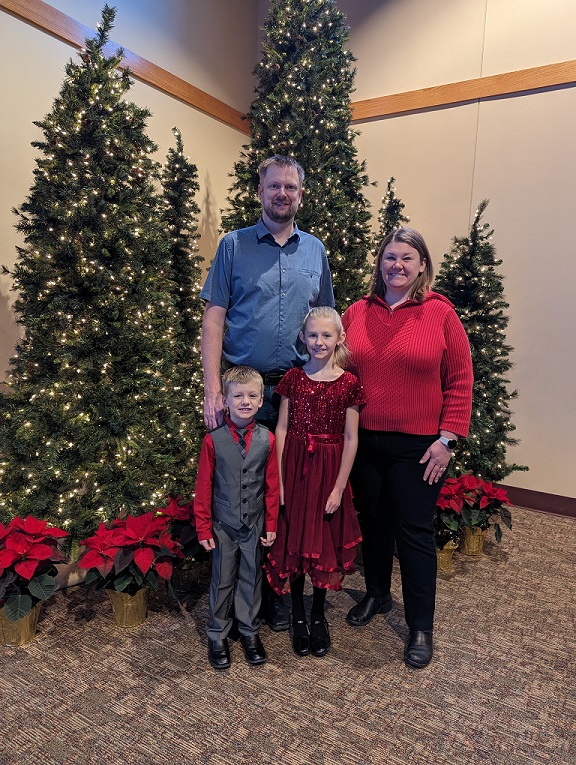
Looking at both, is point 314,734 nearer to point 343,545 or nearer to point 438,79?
point 343,545

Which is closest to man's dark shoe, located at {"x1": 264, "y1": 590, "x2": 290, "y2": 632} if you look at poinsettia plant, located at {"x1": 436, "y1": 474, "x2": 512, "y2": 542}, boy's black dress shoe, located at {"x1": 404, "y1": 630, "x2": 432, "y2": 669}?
boy's black dress shoe, located at {"x1": 404, "y1": 630, "x2": 432, "y2": 669}

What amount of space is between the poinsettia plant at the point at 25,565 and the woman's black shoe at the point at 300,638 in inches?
44.3

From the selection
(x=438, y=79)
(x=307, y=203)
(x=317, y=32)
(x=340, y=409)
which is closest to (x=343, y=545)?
(x=340, y=409)

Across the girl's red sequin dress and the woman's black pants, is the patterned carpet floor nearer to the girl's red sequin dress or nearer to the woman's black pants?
the woman's black pants

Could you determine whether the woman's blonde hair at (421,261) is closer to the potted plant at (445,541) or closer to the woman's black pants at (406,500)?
the woman's black pants at (406,500)

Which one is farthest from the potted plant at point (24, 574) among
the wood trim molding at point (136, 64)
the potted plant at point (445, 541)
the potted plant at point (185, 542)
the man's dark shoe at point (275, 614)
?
the wood trim molding at point (136, 64)

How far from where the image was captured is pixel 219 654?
2.15m

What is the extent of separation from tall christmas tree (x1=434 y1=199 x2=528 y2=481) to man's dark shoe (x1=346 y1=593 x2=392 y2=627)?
128cm

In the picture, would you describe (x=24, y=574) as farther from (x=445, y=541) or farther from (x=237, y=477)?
(x=445, y=541)

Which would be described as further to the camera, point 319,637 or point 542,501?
point 542,501

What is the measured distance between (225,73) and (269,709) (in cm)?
543

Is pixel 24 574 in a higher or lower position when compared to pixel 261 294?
lower

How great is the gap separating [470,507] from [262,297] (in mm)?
2134

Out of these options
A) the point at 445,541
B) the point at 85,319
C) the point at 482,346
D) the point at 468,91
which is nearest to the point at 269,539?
the point at 85,319
